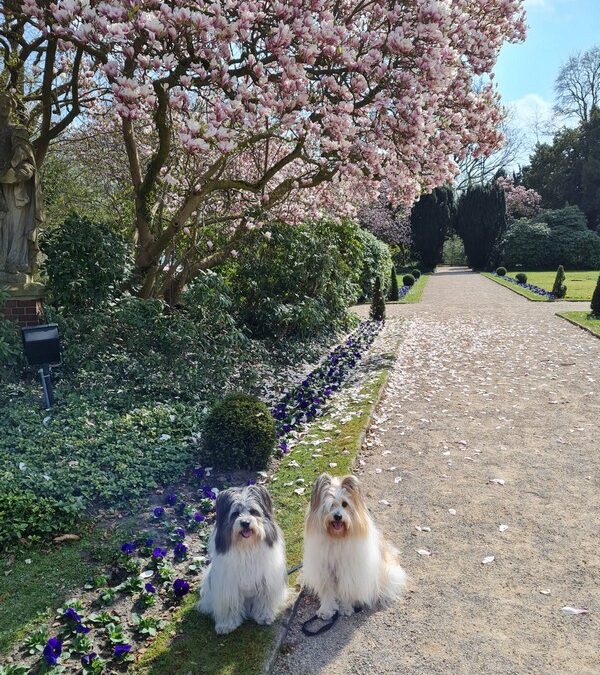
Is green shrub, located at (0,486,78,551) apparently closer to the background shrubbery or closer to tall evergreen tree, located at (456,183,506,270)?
the background shrubbery

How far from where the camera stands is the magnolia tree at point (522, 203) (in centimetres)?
5384

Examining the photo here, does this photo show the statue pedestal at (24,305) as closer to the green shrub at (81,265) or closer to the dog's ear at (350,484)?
the green shrub at (81,265)

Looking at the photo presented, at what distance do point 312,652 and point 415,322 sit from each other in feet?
48.8

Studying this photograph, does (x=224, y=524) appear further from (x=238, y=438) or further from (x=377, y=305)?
(x=377, y=305)

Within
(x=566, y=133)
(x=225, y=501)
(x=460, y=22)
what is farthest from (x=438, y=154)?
(x=566, y=133)

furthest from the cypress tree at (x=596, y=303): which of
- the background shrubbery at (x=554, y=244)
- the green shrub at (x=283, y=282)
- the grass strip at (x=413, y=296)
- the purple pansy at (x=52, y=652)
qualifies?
the background shrubbery at (x=554, y=244)

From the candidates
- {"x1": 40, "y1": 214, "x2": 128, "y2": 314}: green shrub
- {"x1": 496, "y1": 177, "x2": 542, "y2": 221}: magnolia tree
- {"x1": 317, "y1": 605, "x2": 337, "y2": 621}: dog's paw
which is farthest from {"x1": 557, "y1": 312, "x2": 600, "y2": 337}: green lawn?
{"x1": 496, "y1": 177, "x2": 542, "y2": 221}: magnolia tree

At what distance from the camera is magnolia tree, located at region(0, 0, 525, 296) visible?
20.8 feet

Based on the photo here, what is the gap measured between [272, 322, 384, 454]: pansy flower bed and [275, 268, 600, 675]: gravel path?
0.87m

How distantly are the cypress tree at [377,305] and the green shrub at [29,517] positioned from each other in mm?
13022

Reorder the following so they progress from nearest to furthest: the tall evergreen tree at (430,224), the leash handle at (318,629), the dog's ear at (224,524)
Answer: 1. the dog's ear at (224,524)
2. the leash handle at (318,629)
3. the tall evergreen tree at (430,224)

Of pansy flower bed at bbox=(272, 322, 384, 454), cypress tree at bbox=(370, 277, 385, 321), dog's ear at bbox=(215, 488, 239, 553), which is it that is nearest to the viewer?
dog's ear at bbox=(215, 488, 239, 553)

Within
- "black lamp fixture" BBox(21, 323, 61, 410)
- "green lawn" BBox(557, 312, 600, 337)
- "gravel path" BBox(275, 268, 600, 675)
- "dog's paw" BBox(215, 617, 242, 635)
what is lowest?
"dog's paw" BBox(215, 617, 242, 635)

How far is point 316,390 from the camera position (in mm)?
8500
